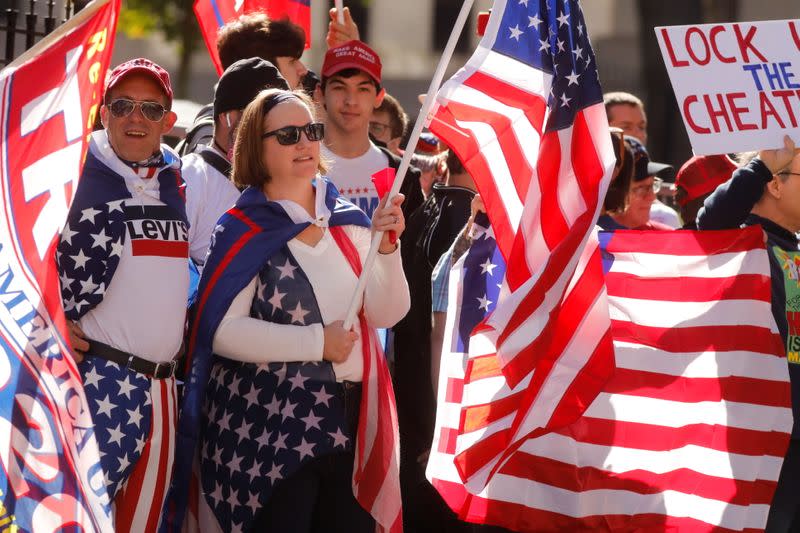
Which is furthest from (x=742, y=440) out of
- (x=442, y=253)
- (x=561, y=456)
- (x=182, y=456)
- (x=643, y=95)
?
(x=643, y=95)

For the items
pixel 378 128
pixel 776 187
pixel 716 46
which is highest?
pixel 716 46

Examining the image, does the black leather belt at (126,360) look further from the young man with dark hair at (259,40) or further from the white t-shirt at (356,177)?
the young man with dark hair at (259,40)

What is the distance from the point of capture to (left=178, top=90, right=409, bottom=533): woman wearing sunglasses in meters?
5.02

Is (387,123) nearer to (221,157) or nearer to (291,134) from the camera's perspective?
(221,157)

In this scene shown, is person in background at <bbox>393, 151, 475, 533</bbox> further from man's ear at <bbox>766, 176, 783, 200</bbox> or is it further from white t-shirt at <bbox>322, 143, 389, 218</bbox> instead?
man's ear at <bbox>766, 176, 783, 200</bbox>

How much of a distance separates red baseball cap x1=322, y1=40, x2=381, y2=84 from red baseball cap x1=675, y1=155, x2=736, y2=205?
5.07 feet

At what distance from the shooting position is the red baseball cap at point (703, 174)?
22.6 feet

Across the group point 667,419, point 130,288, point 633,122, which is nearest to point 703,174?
point 667,419

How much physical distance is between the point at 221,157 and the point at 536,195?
1.40 metres

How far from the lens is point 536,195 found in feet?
17.6

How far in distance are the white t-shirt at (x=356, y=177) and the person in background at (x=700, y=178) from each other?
4.75 ft

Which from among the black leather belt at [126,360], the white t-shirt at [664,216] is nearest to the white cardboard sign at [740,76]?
the black leather belt at [126,360]

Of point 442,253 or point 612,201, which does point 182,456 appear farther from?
point 612,201

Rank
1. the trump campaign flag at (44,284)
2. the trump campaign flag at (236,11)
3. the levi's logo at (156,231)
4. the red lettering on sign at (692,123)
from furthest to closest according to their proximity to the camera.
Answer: the trump campaign flag at (236,11), the red lettering on sign at (692,123), the levi's logo at (156,231), the trump campaign flag at (44,284)
